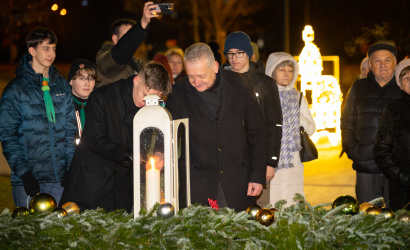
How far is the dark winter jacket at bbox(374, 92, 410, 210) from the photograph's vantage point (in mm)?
5543

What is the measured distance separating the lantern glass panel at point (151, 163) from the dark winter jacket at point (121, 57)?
2102 mm

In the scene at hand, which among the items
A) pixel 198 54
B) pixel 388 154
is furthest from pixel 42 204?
pixel 388 154

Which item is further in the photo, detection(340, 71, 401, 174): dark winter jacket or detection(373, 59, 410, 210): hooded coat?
detection(340, 71, 401, 174): dark winter jacket

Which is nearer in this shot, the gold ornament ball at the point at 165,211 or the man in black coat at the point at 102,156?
the gold ornament ball at the point at 165,211

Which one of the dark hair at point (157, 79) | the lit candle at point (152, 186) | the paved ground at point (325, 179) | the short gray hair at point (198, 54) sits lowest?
the paved ground at point (325, 179)

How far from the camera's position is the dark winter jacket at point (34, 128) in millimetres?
5332

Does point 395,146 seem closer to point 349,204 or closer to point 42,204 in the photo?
point 349,204

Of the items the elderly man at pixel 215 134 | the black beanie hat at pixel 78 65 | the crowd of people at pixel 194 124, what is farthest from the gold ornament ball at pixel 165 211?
the black beanie hat at pixel 78 65

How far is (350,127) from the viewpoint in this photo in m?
7.13

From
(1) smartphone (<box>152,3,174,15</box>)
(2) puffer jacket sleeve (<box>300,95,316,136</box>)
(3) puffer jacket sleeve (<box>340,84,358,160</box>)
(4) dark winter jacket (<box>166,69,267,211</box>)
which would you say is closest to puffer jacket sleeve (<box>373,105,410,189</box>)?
(4) dark winter jacket (<box>166,69,267,211</box>)

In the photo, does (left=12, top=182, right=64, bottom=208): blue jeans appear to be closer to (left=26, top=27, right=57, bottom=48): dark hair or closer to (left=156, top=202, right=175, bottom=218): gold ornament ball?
(left=26, top=27, right=57, bottom=48): dark hair

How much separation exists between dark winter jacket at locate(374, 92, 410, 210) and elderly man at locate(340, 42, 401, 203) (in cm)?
108

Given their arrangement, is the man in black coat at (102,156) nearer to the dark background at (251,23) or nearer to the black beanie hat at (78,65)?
the black beanie hat at (78,65)

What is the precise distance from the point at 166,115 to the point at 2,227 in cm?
102
